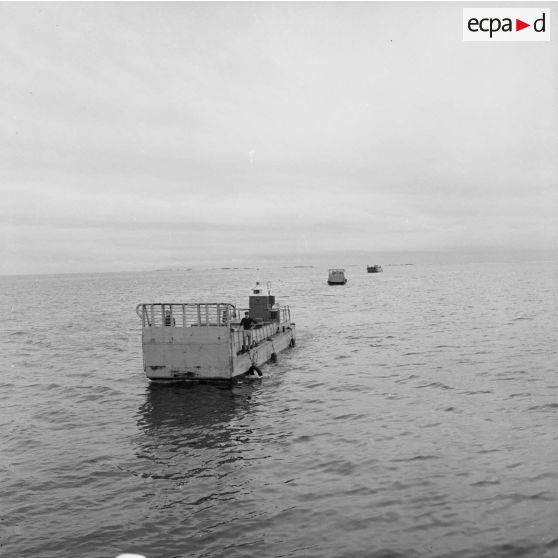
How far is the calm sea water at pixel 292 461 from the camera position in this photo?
9.54 metres

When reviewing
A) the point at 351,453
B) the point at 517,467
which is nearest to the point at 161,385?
the point at 351,453

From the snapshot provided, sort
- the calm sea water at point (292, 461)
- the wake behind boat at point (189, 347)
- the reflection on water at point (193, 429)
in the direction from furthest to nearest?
the wake behind boat at point (189, 347) < the reflection on water at point (193, 429) < the calm sea water at point (292, 461)

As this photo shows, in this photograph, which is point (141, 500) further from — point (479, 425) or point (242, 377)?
point (242, 377)

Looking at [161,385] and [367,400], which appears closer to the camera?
[367,400]

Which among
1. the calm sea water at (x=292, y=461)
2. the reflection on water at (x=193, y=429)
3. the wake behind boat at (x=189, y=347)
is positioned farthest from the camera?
the wake behind boat at (x=189, y=347)

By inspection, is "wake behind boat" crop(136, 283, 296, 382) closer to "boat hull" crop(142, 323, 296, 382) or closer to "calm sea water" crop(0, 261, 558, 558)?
"boat hull" crop(142, 323, 296, 382)

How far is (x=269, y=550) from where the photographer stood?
9102mm

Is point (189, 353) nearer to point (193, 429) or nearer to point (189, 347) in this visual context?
point (189, 347)

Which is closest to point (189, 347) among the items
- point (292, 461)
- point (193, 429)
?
point (193, 429)

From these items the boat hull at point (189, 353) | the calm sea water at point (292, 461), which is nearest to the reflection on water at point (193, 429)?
the calm sea water at point (292, 461)

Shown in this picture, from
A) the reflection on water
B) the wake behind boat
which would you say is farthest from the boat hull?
the reflection on water

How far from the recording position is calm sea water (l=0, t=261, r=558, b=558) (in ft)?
31.3

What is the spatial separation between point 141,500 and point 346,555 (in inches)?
181

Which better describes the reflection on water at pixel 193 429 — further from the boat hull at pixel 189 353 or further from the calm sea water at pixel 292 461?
the boat hull at pixel 189 353
